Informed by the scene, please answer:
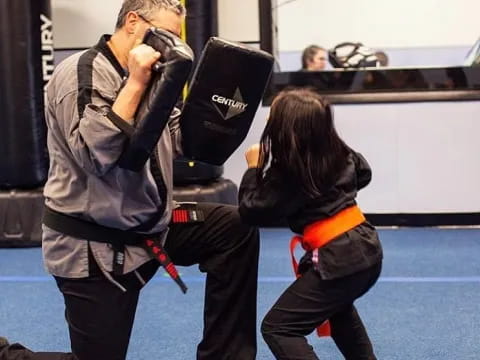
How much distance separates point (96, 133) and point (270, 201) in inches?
22.1

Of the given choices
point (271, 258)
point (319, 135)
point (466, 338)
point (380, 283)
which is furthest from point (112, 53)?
point (271, 258)

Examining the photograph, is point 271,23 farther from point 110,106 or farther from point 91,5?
point 110,106

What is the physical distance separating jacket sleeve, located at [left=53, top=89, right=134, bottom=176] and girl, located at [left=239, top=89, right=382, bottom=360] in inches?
18.8

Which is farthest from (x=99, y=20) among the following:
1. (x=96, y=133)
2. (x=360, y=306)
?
(x=96, y=133)

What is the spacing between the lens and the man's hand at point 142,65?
1.96 meters

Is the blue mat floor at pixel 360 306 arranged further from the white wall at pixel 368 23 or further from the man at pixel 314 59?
the white wall at pixel 368 23

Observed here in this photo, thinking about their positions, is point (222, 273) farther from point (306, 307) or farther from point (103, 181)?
point (103, 181)

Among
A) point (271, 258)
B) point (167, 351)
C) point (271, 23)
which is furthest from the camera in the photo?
point (271, 23)

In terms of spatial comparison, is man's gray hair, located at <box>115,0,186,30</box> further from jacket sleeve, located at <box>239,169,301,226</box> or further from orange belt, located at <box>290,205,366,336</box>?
orange belt, located at <box>290,205,366,336</box>

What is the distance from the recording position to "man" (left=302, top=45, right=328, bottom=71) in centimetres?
546

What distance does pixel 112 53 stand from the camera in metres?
2.25

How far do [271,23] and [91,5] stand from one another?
130 centimetres

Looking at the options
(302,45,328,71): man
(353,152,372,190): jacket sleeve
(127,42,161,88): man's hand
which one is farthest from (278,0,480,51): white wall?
(127,42,161,88): man's hand

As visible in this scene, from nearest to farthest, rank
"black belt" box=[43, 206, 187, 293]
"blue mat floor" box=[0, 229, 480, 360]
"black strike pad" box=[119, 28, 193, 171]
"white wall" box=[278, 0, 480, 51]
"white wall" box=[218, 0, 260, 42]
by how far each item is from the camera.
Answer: "black strike pad" box=[119, 28, 193, 171]
"black belt" box=[43, 206, 187, 293]
"blue mat floor" box=[0, 229, 480, 360]
"white wall" box=[218, 0, 260, 42]
"white wall" box=[278, 0, 480, 51]
